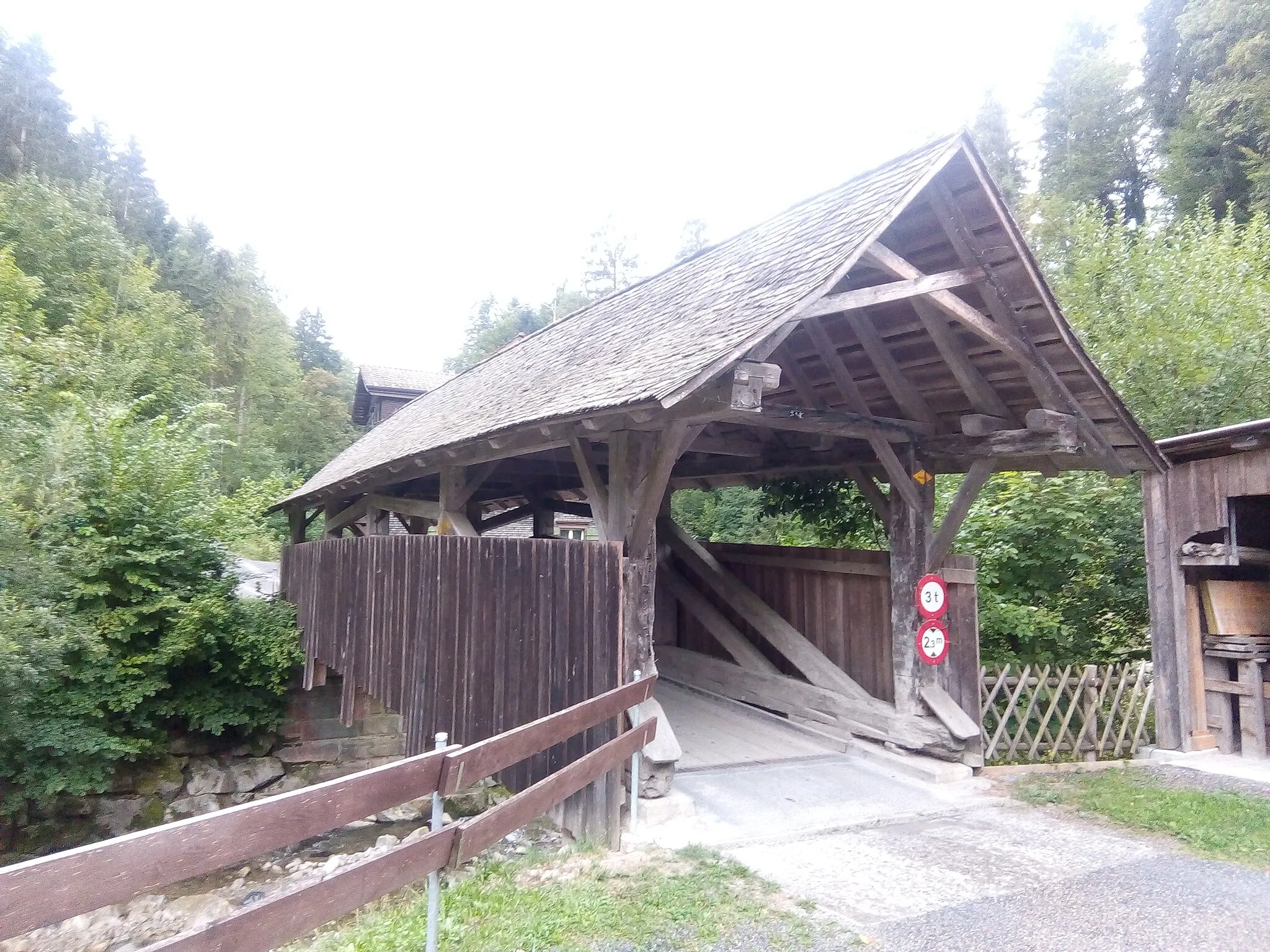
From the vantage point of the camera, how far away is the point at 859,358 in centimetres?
636

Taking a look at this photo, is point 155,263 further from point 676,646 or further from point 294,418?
point 676,646

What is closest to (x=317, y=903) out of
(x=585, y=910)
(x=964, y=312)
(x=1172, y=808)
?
(x=585, y=910)

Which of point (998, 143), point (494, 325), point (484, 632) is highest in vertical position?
point (998, 143)

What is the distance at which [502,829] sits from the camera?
3.52m

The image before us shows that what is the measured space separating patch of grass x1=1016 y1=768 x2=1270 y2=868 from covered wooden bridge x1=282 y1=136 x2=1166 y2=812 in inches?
26.1

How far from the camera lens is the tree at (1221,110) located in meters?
16.6

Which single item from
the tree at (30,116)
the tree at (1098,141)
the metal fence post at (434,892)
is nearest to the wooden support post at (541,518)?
the metal fence post at (434,892)

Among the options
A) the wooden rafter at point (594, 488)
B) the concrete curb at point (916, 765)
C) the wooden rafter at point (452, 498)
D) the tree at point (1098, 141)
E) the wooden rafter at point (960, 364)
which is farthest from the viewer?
the tree at point (1098, 141)

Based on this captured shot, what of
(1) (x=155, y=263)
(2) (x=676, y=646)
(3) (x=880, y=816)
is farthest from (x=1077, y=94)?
(1) (x=155, y=263)

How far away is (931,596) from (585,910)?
3.53 metres

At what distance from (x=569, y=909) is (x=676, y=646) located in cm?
639

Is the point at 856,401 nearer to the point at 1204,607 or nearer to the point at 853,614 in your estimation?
the point at 853,614

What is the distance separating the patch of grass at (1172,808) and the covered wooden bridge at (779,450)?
66 cm

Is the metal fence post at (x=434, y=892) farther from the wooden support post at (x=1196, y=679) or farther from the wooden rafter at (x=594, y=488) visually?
the wooden support post at (x=1196, y=679)
